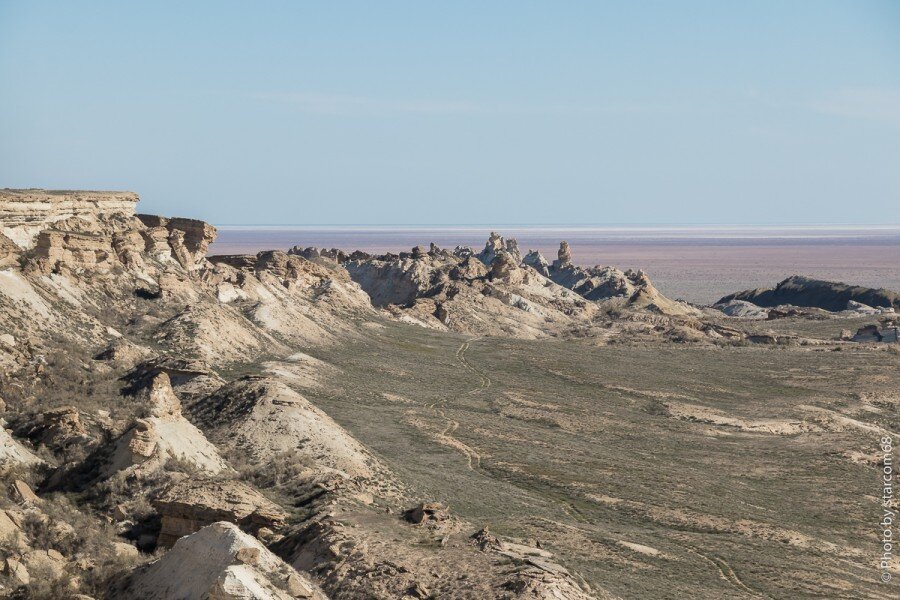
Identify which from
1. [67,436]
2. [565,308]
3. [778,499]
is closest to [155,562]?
[67,436]

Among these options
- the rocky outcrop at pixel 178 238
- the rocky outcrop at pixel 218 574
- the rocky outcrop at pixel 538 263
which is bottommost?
the rocky outcrop at pixel 538 263

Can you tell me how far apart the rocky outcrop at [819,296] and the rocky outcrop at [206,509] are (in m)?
138

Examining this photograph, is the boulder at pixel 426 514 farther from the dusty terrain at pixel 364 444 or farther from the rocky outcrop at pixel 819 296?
the rocky outcrop at pixel 819 296

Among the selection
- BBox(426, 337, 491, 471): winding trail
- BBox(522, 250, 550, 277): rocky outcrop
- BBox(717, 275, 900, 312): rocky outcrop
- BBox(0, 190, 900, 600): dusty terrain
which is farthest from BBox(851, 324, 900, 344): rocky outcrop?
BBox(522, 250, 550, 277): rocky outcrop

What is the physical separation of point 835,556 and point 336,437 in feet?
67.9

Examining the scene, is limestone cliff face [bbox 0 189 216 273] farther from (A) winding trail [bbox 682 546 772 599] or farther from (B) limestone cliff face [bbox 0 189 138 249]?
(A) winding trail [bbox 682 546 772 599]

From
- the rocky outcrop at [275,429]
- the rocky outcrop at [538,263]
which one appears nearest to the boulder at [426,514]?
the rocky outcrop at [275,429]

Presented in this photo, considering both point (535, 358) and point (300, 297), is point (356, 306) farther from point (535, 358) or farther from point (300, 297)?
point (535, 358)

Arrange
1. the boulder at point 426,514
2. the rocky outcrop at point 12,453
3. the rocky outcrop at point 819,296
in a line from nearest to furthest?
1. the boulder at point 426,514
2. the rocky outcrop at point 12,453
3. the rocky outcrop at point 819,296

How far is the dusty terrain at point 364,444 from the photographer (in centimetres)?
3148

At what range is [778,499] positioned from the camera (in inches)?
2035

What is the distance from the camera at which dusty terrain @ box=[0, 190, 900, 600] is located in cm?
3148

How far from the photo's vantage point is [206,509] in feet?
112

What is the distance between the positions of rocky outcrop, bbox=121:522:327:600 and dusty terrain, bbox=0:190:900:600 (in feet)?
0.22
